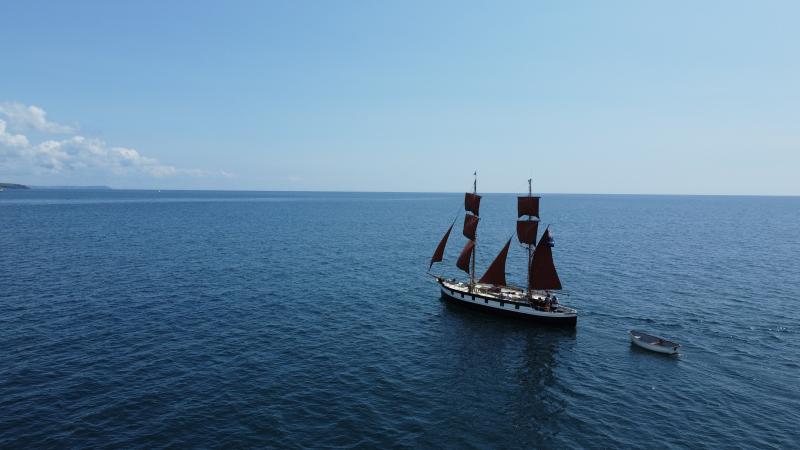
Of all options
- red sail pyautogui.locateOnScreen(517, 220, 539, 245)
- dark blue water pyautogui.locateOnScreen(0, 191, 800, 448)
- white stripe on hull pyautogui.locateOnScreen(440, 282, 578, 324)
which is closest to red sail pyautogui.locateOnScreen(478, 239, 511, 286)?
red sail pyautogui.locateOnScreen(517, 220, 539, 245)

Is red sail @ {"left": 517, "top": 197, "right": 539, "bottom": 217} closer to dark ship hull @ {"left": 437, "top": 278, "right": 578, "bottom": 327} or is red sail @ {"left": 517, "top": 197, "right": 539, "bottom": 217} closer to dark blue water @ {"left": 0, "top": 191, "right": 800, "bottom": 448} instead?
dark ship hull @ {"left": 437, "top": 278, "right": 578, "bottom": 327}

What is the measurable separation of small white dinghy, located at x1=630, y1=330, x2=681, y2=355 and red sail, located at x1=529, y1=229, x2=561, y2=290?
12526 mm

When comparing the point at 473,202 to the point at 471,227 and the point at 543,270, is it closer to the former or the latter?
the point at 471,227

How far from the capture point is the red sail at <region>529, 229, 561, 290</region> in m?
55.8

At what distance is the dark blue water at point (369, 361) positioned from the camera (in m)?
29.8

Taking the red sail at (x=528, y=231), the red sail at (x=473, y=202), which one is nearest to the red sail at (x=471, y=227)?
the red sail at (x=473, y=202)

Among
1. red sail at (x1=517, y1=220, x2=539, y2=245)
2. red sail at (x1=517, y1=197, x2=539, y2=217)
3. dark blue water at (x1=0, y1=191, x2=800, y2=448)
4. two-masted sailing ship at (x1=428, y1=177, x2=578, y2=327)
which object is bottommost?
dark blue water at (x1=0, y1=191, x2=800, y2=448)

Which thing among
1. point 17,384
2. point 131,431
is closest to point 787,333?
point 131,431

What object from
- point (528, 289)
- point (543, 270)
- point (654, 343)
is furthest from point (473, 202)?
point (654, 343)

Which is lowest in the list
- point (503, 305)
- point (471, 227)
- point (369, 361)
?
point (369, 361)

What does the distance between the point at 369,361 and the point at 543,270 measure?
91.5 ft

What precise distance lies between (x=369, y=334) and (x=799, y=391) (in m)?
38.9

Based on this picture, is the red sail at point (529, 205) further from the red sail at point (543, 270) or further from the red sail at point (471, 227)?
the red sail at point (471, 227)

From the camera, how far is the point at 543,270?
5656cm
